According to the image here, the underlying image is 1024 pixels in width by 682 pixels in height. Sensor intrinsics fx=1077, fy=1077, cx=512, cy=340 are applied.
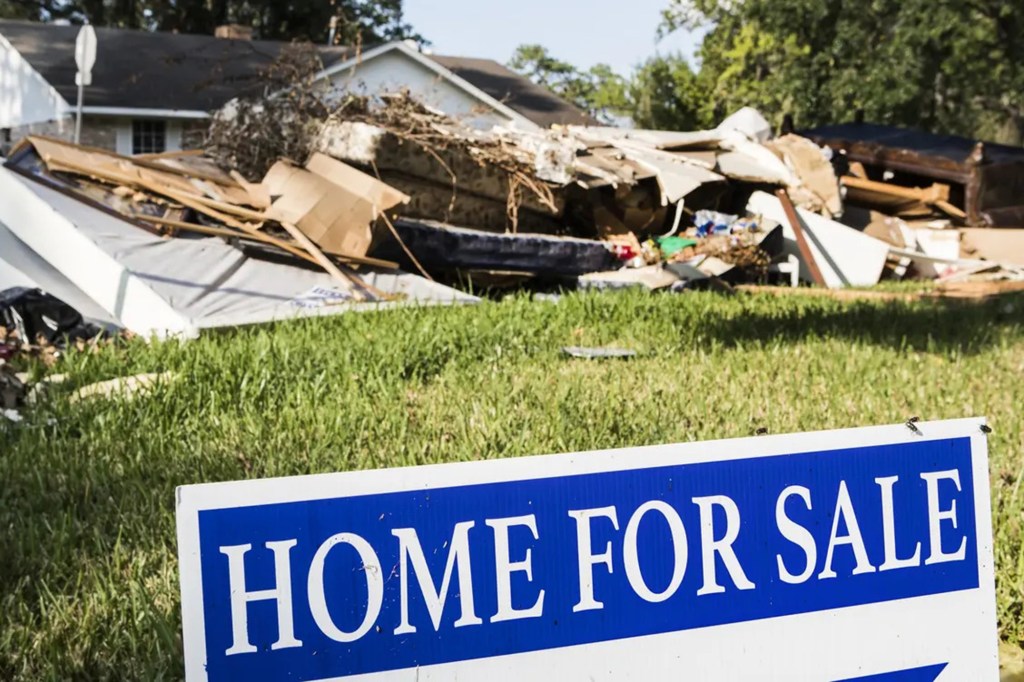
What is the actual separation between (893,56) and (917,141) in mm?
11262

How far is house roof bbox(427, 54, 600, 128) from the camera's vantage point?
1335 inches

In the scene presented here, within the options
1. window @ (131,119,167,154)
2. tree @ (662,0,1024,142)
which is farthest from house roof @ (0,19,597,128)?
tree @ (662,0,1024,142)

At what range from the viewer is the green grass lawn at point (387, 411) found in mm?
3057

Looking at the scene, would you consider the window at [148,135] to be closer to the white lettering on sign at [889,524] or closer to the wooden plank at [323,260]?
the wooden plank at [323,260]

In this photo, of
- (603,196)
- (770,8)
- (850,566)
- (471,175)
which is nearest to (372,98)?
(471,175)

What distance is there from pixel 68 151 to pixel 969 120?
46216 mm

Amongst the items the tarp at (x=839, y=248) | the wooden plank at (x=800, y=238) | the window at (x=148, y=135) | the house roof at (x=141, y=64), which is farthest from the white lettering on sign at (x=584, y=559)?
the window at (x=148, y=135)

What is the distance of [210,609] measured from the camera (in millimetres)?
1368

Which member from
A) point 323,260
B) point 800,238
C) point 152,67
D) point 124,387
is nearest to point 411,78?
point 152,67

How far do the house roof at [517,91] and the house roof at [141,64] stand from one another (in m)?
5.57

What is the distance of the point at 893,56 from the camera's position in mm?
27453

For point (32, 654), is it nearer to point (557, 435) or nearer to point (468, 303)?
point (557, 435)

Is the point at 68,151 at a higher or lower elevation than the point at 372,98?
lower

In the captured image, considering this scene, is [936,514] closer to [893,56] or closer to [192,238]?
[192,238]
